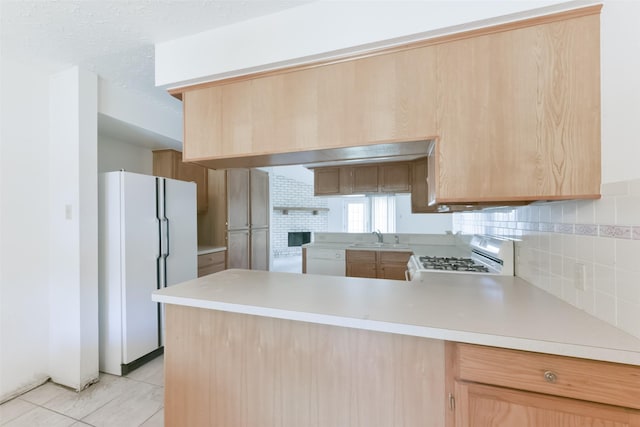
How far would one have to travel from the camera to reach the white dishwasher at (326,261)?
3.94 meters

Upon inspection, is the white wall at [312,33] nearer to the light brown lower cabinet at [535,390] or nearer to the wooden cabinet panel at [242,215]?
the light brown lower cabinet at [535,390]

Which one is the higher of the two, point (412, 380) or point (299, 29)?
Result: point (299, 29)

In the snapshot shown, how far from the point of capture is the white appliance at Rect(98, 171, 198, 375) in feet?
7.45

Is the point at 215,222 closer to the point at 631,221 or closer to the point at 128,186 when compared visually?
the point at 128,186

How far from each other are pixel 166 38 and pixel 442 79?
167 cm

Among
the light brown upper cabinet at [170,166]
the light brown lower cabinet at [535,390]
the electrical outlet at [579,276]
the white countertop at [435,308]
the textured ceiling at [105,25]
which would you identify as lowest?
the light brown lower cabinet at [535,390]

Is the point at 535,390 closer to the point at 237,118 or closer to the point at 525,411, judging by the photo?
the point at 525,411

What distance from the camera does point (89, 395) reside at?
2.01 m

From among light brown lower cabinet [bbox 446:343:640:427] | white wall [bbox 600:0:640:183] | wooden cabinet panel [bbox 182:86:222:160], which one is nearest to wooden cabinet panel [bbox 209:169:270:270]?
wooden cabinet panel [bbox 182:86:222:160]

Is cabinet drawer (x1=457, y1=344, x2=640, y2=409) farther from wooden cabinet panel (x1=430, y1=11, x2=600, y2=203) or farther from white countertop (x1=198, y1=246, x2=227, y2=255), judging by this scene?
white countertop (x1=198, y1=246, x2=227, y2=255)

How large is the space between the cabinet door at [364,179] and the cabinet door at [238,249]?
1.91m

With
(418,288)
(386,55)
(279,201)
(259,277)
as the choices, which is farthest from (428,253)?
(279,201)

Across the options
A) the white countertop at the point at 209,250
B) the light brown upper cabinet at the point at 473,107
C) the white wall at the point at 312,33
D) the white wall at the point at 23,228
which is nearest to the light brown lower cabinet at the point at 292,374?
the light brown upper cabinet at the point at 473,107

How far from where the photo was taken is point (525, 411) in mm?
878
